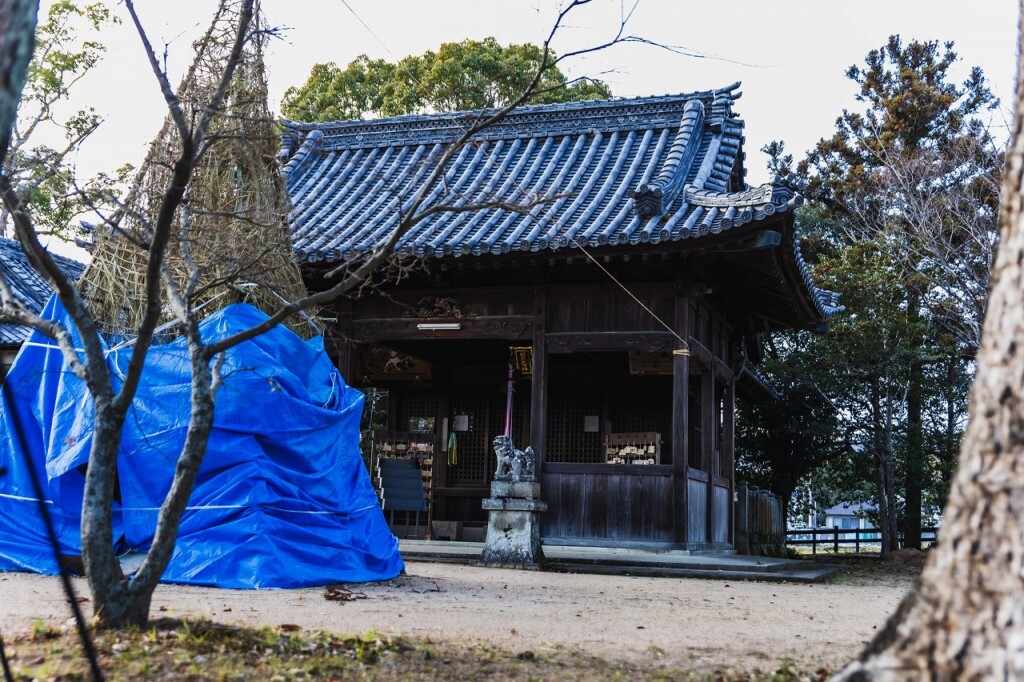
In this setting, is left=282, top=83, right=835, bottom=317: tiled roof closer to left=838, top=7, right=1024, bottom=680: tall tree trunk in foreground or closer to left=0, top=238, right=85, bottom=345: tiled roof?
left=0, top=238, right=85, bottom=345: tiled roof

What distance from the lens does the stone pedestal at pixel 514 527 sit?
10.8 metres

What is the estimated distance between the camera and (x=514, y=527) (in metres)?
10.9

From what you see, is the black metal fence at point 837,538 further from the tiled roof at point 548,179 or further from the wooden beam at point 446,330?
the wooden beam at point 446,330

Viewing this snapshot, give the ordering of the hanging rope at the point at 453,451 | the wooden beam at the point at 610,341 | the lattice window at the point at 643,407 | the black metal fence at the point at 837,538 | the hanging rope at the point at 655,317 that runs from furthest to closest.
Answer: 1. the black metal fence at the point at 837,538
2. the hanging rope at the point at 453,451
3. the lattice window at the point at 643,407
4. the wooden beam at the point at 610,341
5. the hanging rope at the point at 655,317

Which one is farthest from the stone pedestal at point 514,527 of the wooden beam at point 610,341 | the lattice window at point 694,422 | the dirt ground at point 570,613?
the lattice window at point 694,422

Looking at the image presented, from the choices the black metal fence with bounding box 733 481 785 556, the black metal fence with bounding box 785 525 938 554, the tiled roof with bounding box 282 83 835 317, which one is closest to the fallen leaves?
the tiled roof with bounding box 282 83 835 317

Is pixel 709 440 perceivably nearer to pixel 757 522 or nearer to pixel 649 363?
pixel 649 363

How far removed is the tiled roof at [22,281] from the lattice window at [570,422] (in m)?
8.89

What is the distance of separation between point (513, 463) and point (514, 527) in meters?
0.71

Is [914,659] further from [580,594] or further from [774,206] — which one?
[774,206]

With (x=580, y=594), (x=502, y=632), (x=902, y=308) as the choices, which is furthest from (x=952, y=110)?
(x=502, y=632)

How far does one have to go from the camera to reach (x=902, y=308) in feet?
62.5

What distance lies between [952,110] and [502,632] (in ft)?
66.0

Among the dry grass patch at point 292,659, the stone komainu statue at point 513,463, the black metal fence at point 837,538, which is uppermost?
the stone komainu statue at point 513,463
